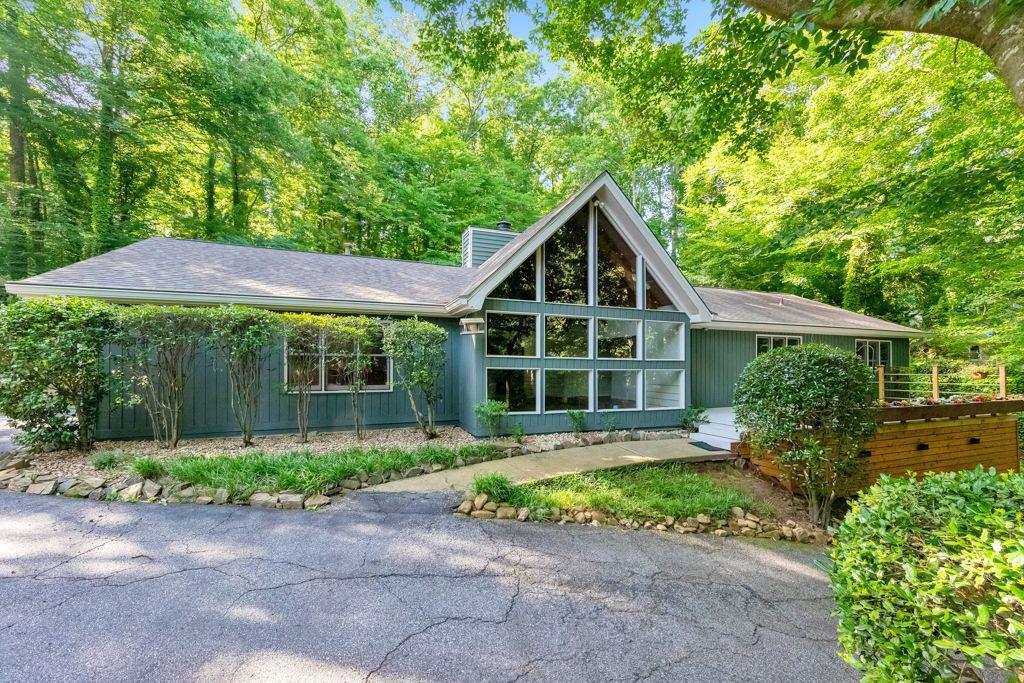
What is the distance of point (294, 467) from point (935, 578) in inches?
230

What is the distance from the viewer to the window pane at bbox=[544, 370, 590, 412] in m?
8.21

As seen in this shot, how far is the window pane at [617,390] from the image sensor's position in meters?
8.60

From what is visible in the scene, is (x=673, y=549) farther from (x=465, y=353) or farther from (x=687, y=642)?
(x=465, y=353)

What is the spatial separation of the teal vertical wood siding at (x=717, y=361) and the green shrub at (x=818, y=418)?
629cm

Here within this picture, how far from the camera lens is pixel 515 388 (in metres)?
7.99

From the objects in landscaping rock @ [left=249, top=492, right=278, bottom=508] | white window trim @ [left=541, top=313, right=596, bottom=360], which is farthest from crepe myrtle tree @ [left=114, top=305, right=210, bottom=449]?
white window trim @ [left=541, top=313, right=596, bottom=360]

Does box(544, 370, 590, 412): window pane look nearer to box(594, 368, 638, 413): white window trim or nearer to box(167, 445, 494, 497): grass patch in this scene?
box(594, 368, 638, 413): white window trim

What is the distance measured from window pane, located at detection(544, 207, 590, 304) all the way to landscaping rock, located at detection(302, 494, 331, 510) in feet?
17.2

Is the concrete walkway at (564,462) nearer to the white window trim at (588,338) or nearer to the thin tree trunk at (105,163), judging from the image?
the white window trim at (588,338)

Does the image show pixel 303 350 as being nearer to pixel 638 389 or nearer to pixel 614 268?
pixel 614 268

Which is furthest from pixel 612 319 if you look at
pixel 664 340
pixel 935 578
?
pixel 935 578

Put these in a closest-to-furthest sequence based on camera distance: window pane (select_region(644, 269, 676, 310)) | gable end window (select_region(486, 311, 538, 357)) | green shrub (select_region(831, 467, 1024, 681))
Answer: green shrub (select_region(831, 467, 1024, 681)) → gable end window (select_region(486, 311, 538, 357)) → window pane (select_region(644, 269, 676, 310))

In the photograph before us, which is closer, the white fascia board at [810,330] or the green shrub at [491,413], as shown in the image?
the green shrub at [491,413]

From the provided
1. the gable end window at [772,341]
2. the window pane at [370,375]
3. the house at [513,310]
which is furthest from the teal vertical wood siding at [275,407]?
the gable end window at [772,341]
